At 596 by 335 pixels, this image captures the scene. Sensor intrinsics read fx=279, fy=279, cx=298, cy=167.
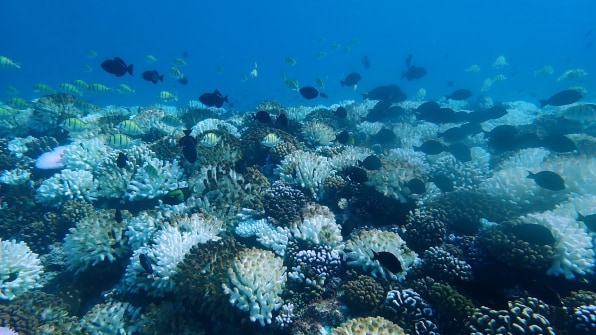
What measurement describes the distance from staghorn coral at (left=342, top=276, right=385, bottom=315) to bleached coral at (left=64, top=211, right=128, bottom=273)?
4705mm

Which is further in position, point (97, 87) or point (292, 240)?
point (97, 87)

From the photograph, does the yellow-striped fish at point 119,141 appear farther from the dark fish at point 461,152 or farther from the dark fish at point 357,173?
the dark fish at point 461,152

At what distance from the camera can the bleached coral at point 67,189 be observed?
718 centimetres

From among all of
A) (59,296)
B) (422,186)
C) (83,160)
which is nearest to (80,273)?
(59,296)

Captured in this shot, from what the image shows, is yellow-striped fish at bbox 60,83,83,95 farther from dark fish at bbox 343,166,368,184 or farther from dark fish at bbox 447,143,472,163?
dark fish at bbox 447,143,472,163

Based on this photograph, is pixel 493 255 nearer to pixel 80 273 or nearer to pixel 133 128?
A: pixel 80 273

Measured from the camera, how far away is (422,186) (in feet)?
19.7

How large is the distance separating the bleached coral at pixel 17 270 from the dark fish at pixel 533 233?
8.98m

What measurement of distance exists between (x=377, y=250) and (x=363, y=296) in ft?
3.10

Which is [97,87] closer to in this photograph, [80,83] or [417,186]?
[80,83]

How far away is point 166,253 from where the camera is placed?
4938 mm

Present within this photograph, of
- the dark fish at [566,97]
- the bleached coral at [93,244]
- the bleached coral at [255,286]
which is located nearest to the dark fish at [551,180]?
the dark fish at [566,97]

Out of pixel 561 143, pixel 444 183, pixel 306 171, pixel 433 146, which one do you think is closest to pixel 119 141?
pixel 306 171

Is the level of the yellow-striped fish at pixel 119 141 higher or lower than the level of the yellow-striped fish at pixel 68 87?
lower
